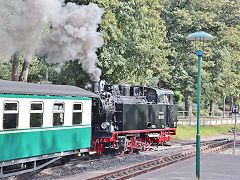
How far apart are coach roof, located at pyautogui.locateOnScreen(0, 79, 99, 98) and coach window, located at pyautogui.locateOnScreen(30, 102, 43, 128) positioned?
0.39 meters

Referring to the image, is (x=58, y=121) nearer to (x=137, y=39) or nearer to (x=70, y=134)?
(x=70, y=134)

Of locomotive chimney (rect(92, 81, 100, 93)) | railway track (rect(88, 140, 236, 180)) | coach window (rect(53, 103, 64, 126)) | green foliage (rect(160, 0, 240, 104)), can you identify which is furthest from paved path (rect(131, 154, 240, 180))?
green foliage (rect(160, 0, 240, 104))

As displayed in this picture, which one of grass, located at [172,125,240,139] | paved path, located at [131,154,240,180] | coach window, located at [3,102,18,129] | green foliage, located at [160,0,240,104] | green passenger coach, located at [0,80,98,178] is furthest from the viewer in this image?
green foliage, located at [160,0,240,104]

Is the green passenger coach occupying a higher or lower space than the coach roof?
lower

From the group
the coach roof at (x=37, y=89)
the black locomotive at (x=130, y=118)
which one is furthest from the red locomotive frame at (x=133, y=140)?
the coach roof at (x=37, y=89)

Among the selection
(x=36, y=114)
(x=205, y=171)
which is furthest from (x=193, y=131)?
(x=36, y=114)

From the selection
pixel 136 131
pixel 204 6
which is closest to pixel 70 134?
pixel 136 131

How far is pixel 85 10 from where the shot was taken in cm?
1723

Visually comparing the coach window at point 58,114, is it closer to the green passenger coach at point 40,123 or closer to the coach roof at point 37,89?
the green passenger coach at point 40,123

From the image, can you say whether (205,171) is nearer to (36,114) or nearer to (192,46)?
(36,114)

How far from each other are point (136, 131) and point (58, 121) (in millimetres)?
5788

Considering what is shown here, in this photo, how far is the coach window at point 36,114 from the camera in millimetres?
10846

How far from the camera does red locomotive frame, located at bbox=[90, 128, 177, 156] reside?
15.5m

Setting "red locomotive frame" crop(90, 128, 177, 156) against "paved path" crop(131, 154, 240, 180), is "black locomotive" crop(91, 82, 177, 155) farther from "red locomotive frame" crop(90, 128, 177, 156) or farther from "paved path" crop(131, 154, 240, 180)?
"paved path" crop(131, 154, 240, 180)
